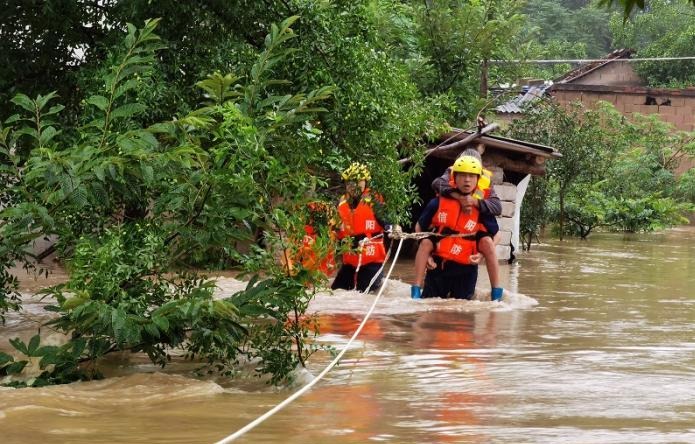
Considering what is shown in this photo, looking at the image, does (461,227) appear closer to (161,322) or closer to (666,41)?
(161,322)

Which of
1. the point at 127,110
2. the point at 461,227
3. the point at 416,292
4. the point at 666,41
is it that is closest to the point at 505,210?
the point at 416,292

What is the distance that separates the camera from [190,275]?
8.33 metres

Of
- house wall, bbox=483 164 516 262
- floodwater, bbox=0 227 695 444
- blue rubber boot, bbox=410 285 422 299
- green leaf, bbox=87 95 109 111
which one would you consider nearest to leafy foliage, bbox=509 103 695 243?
house wall, bbox=483 164 516 262

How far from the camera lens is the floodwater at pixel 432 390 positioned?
682cm

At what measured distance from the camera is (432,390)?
27.1 feet

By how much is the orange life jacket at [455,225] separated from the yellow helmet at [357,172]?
101 inches

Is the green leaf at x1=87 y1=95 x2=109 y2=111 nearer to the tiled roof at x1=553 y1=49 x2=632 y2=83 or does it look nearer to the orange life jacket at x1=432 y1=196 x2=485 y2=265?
the orange life jacket at x1=432 y1=196 x2=485 y2=265

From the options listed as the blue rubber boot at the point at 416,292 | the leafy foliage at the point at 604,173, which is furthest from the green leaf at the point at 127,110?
the leafy foliage at the point at 604,173

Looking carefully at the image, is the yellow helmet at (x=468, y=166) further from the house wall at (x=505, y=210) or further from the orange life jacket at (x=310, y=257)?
the house wall at (x=505, y=210)

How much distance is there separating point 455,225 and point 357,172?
2.73 meters

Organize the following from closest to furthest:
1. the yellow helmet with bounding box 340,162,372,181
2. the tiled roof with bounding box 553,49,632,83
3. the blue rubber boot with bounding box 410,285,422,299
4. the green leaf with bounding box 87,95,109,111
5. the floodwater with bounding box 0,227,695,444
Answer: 1. the floodwater with bounding box 0,227,695,444
2. the green leaf with bounding box 87,95,109,111
3. the yellow helmet with bounding box 340,162,372,181
4. the blue rubber boot with bounding box 410,285,422,299
5. the tiled roof with bounding box 553,49,632,83

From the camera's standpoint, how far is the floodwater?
6816 mm

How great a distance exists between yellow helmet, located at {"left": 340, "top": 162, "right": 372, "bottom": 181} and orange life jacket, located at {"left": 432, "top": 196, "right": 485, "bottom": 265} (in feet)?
8.38

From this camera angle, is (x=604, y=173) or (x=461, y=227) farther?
(x=604, y=173)
